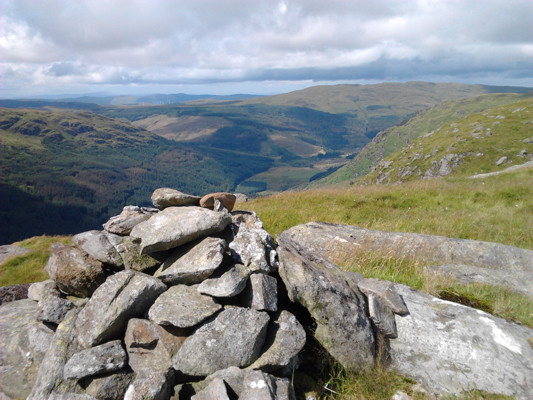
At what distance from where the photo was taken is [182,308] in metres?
6.73

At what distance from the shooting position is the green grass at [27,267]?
17.9 m

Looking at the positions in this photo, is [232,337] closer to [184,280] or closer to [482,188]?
[184,280]

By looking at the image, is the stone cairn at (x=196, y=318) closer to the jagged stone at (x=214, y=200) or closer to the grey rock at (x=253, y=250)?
the grey rock at (x=253, y=250)

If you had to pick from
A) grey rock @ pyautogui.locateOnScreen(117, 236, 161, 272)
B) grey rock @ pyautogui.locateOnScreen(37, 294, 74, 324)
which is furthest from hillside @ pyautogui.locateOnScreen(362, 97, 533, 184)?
grey rock @ pyautogui.locateOnScreen(37, 294, 74, 324)

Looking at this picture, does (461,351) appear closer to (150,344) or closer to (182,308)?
(182,308)

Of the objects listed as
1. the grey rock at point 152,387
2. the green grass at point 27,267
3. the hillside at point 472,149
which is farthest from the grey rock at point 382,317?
the hillside at point 472,149

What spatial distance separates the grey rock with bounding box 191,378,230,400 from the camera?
18.2 feet

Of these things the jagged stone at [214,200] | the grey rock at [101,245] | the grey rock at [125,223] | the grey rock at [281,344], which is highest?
the jagged stone at [214,200]

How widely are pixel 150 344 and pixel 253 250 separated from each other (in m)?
3.12

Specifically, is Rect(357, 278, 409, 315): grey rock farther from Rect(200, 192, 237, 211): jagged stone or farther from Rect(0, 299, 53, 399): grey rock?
Rect(0, 299, 53, 399): grey rock

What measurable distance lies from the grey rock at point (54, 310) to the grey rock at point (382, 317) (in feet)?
24.7

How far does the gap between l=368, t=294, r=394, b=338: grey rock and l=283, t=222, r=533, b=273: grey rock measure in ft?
11.5

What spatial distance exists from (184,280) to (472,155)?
5118 inches

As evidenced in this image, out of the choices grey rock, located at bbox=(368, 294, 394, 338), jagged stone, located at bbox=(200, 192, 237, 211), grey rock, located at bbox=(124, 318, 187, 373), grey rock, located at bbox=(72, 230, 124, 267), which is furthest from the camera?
jagged stone, located at bbox=(200, 192, 237, 211)
